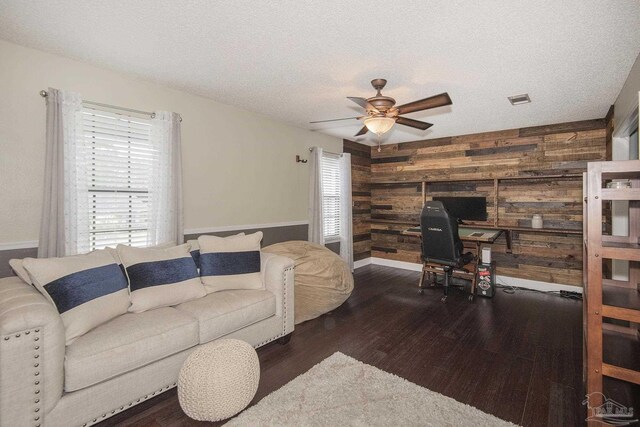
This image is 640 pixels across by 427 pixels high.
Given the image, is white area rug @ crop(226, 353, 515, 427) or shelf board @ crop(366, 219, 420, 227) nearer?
white area rug @ crop(226, 353, 515, 427)

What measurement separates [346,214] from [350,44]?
343 cm

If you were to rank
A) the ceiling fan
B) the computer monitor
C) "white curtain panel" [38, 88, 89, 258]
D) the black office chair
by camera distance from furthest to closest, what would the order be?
the computer monitor < the black office chair < the ceiling fan < "white curtain panel" [38, 88, 89, 258]

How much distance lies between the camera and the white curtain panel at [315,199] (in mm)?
4934

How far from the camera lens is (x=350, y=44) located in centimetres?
230

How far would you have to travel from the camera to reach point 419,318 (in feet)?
11.2

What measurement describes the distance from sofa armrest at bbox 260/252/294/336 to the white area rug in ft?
1.86

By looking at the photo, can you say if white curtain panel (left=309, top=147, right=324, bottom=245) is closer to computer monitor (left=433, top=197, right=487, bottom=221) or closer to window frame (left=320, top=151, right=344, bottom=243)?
window frame (left=320, top=151, right=344, bottom=243)

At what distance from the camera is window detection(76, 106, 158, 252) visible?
8.84ft

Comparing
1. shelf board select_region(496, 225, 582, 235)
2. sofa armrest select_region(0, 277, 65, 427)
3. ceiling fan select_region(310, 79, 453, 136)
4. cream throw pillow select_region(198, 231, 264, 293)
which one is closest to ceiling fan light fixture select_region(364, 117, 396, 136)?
ceiling fan select_region(310, 79, 453, 136)

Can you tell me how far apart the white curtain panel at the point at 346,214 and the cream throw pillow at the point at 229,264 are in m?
2.73

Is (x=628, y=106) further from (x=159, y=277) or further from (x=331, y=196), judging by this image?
(x=159, y=277)

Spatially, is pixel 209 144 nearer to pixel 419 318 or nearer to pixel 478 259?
pixel 419 318

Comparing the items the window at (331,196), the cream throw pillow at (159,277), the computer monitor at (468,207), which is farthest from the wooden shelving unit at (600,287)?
the window at (331,196)

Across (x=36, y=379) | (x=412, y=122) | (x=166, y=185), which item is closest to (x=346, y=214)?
(x=412, y=122)
